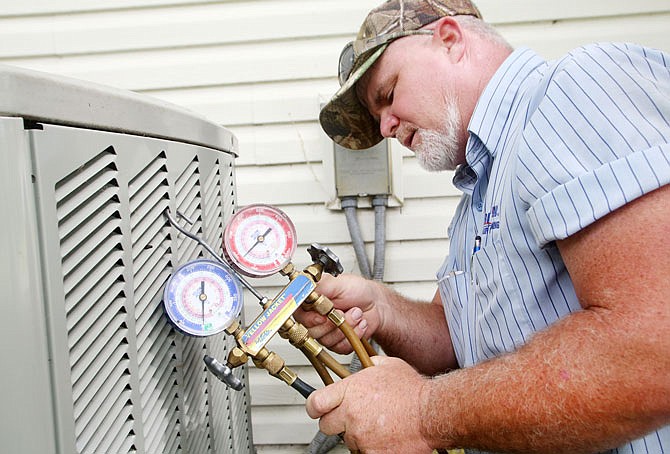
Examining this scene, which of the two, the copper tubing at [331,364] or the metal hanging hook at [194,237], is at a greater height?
the metal hanging hook at [194,237]

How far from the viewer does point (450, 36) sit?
1.22m

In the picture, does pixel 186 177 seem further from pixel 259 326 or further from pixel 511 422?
pixel 511 422

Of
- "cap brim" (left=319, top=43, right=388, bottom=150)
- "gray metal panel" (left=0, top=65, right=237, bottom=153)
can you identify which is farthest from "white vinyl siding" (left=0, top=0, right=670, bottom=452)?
"gray metal panel" (left=0, top=65, right=237, bottom=153)

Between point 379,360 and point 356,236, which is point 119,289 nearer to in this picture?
point 379,360

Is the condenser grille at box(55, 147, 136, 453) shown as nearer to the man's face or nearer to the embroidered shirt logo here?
the embroidered shirt logo

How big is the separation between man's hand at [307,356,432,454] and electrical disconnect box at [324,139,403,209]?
2.69 feet

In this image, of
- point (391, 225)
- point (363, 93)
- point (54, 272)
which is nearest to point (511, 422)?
point (54, 272)

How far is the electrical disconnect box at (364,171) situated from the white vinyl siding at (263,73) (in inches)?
2.3

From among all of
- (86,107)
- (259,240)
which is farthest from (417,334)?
(86,107)

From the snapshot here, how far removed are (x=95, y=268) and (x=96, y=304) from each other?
44mm

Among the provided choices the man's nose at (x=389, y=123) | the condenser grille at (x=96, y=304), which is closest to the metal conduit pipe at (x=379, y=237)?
the man's nose at (x=389, y=123)

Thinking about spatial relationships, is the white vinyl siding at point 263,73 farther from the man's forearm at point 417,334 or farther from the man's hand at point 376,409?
the man's hand at point 376,409

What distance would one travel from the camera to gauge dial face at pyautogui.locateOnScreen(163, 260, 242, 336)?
867 mm

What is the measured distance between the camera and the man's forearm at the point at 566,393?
0.71 metres
